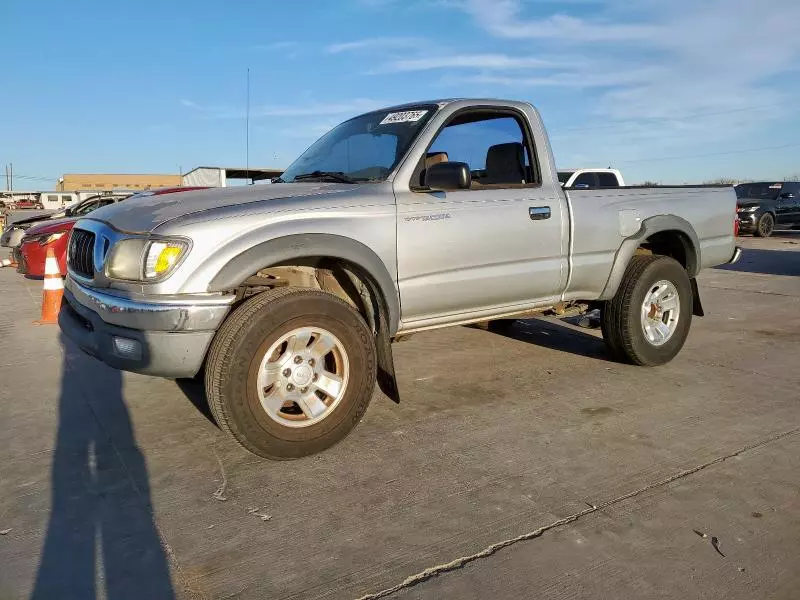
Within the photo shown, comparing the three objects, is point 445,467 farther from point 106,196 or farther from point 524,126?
point 106,196

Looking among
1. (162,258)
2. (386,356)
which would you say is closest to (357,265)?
(386,356)

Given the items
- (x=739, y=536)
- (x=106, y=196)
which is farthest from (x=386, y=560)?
(x=106, y=196)

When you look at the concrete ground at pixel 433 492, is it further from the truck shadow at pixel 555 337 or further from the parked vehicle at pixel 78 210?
the parked vehicle at pixel 78 210

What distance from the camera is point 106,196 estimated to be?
→ 39.6ft

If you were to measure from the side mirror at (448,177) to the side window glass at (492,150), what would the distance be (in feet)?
2.12

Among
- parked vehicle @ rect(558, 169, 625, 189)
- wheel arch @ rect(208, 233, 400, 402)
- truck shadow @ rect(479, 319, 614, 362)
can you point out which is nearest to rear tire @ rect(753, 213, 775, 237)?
parked vehicle @ rect(558, 169, 625, 189)

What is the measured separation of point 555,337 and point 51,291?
5.61 metres

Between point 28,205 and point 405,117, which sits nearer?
point 405,117

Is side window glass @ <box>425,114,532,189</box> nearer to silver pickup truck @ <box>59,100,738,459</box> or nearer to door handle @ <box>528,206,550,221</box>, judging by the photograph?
silver pickup truck @ <box>59,100,738,459</box>

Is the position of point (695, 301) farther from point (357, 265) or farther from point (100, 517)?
point (100, 517)

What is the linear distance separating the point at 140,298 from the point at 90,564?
1.20 m

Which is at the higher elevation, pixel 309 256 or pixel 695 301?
pixel 309 256

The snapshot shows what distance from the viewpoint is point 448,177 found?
3.72 metres

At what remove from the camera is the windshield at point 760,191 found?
821 inches
